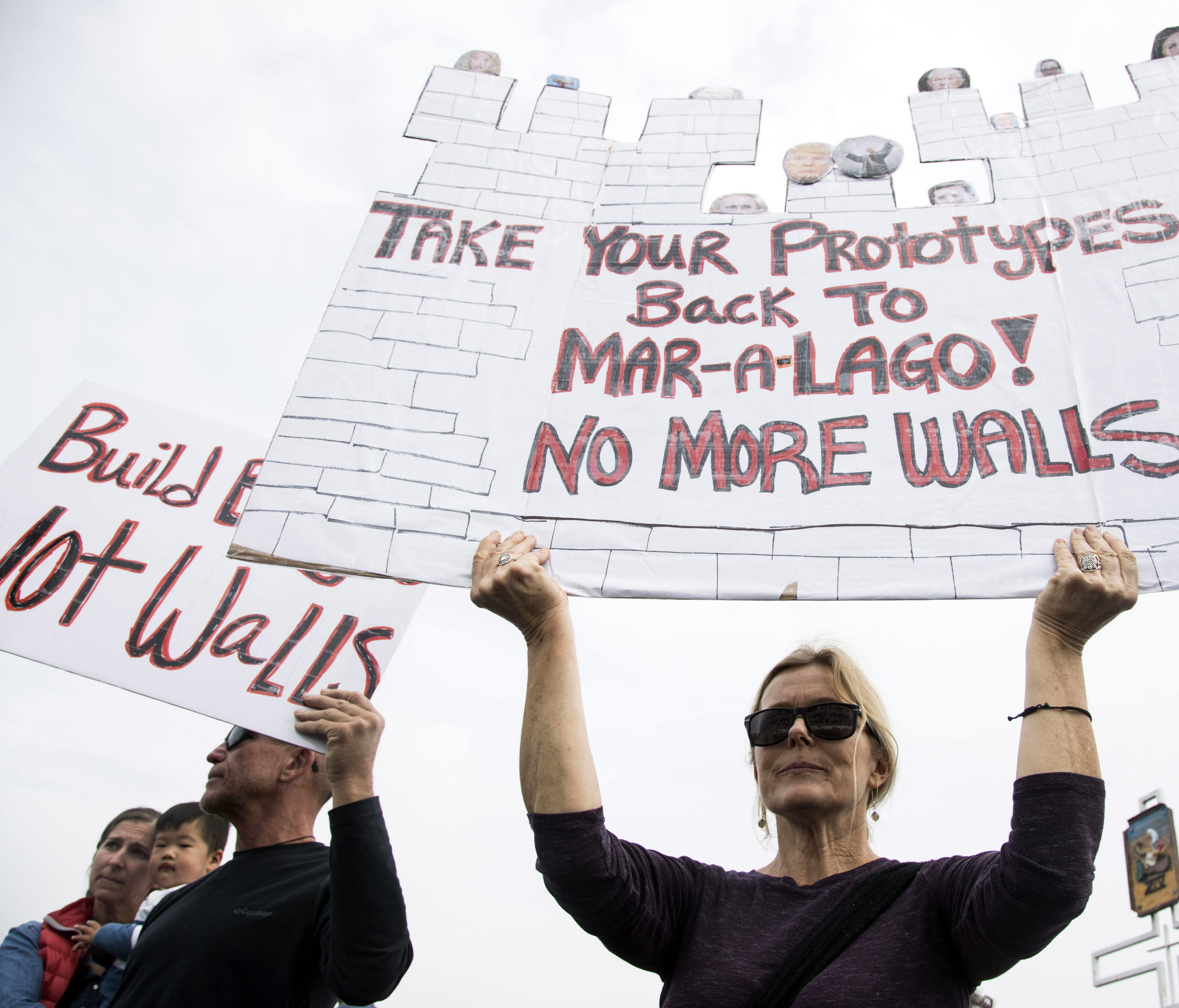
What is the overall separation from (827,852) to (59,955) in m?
2.70

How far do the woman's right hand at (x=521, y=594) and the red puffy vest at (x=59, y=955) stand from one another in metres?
2.21

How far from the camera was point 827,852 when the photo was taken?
1.67 m

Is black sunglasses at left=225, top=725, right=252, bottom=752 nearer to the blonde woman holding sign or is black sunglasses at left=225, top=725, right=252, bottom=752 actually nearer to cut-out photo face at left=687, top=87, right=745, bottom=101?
the blonde woman holding sign

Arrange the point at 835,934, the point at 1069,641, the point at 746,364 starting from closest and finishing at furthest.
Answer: the point at 835,934
the point at 1069,641
the point at 746,364

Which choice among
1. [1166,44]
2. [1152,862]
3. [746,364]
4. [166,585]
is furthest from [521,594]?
[1152,862]

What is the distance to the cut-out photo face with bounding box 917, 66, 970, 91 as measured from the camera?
2715mm

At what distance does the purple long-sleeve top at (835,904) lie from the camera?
4.28ft

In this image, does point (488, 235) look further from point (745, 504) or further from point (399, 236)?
point (745, 504)

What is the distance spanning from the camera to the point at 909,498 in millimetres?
1981

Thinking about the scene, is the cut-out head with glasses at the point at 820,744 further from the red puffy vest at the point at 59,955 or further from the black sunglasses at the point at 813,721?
the red puffy vest at the point at 59,955

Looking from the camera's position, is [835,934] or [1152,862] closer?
[835,934]

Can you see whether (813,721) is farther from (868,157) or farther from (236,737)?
(868,157)

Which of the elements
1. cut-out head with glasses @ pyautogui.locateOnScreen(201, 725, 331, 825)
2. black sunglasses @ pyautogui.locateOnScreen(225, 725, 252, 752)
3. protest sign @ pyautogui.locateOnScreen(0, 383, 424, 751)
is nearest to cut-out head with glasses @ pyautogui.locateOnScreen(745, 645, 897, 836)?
protest sign @ pyautogui.locateOnScreen(0, 383, 424, 751)

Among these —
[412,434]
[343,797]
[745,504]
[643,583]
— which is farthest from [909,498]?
[343,797]
